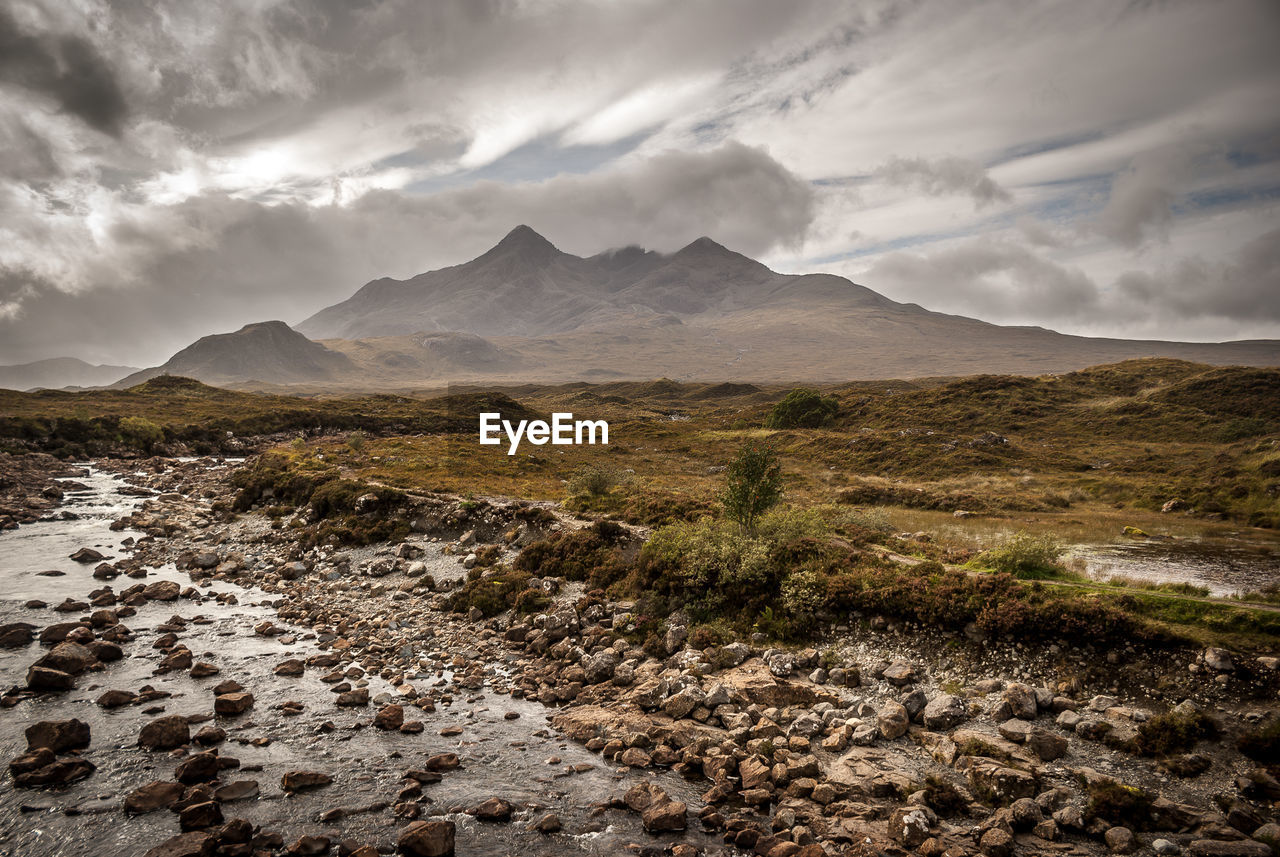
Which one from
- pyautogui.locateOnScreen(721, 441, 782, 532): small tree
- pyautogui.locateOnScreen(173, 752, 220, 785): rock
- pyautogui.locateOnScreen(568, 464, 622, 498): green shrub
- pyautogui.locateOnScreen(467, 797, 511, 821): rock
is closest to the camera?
pyautogui.locateOnScreen(467, 797, 511, 821): rock

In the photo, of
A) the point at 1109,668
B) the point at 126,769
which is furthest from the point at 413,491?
the point at 1109,668

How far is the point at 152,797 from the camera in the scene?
11.9m

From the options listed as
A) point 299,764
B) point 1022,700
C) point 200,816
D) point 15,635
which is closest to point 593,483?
point 299,764

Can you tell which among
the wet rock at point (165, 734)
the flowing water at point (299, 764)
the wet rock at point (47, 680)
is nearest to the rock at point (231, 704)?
the flowing water at point (299, 764)

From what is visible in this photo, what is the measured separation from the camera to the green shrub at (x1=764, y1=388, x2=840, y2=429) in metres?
85.8

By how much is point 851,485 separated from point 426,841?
4280 cm

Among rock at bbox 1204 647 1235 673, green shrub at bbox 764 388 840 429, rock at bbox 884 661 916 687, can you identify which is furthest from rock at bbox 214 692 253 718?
green shrub at bbox 764 388 840 429

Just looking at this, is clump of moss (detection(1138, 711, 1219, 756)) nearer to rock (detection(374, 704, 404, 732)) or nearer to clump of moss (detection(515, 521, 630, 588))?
clump of moss (detection(515, 521, 630, 588))

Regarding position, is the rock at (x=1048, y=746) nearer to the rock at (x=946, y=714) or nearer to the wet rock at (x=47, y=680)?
the rock at (x=946, y=714)

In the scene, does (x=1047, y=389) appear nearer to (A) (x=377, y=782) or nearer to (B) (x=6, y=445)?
(A) (x=377, y=782)

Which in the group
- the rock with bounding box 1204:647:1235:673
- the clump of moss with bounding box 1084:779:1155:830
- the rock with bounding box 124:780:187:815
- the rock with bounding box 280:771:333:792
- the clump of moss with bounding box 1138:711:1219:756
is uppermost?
the rock with bounding box 1204:647:1235:673

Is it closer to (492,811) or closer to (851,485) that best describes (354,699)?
(492,811)

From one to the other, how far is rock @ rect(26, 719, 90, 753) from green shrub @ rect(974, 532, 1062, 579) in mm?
26267

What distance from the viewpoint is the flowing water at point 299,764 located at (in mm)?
11367
